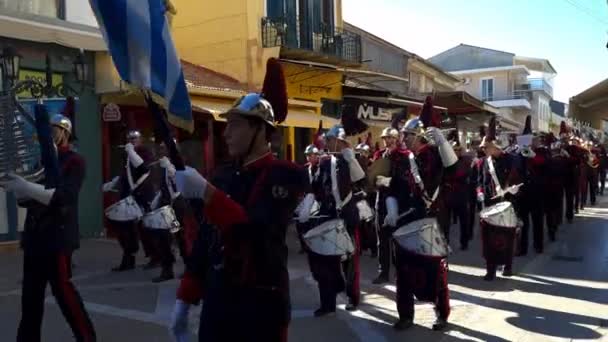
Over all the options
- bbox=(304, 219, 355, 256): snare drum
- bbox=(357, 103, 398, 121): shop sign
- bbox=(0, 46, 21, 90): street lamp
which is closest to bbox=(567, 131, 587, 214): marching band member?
bbox=(357, 103, 398, 121): shop sign

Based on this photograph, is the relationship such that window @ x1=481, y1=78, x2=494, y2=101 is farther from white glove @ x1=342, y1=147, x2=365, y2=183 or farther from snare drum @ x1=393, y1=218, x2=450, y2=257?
snare drum @ x1=393, y1=218, x2=450, y2=257

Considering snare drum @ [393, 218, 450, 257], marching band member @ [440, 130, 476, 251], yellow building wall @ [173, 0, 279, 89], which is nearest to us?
snare drum @ [393, 218, 450, 257]

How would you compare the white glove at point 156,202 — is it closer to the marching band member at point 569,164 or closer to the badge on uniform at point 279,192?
the badge on uniform at point 279,192

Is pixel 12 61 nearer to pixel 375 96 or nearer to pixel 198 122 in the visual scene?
pixel 198 122

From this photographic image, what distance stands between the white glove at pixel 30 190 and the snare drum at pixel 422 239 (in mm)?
3124

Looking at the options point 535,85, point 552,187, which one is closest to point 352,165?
point 552,187

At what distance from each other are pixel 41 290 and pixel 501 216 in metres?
5.78

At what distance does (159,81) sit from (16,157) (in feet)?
9.07

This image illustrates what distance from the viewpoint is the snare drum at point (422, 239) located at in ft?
20.0

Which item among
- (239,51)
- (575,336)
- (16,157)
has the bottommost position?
(575,336)

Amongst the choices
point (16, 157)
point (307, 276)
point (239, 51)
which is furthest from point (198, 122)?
point (16, 157)

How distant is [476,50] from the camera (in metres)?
60.4

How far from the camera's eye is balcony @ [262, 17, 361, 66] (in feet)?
59.7

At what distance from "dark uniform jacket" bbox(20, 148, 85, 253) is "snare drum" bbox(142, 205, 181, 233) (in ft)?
12.1
